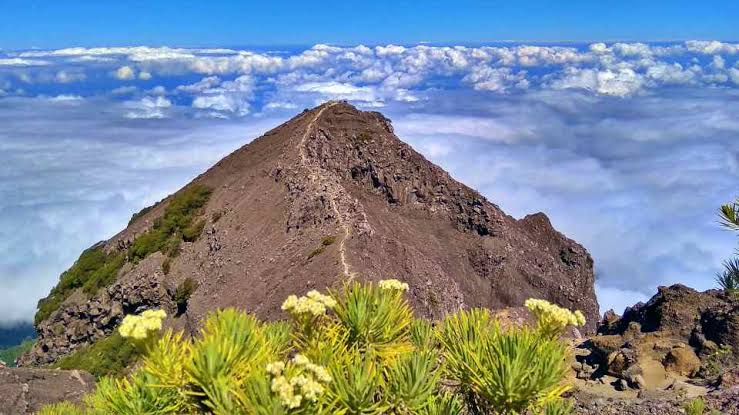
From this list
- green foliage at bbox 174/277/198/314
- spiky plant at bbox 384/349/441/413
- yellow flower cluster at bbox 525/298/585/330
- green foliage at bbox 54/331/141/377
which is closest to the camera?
spiky plant at bbox 384/349/441/413

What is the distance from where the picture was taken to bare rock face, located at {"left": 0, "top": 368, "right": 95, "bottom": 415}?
2655 centimetres

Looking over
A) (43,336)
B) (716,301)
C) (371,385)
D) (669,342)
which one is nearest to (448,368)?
(371,385)

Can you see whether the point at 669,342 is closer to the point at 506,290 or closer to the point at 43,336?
the point at 506,290

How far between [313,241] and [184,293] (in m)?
13.1

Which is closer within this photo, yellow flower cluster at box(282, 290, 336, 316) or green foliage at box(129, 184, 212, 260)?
yellow flower cluster at box(282, 290, 336, 316)

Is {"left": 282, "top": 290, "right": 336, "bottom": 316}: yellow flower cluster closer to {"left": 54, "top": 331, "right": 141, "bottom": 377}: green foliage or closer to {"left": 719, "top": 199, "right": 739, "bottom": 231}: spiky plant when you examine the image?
{"left": 719, "top": 199, "right": 739, "bottom": 231}: spiky plant

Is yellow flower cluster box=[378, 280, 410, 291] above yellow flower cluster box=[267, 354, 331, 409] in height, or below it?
above

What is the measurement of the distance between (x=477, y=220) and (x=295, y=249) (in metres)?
26.3

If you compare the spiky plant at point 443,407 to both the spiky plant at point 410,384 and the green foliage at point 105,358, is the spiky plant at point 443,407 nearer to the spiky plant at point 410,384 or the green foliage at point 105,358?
the spiky plant at point 410,384

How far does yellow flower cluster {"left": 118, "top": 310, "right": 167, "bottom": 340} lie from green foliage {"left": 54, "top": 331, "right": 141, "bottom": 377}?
37055 mm

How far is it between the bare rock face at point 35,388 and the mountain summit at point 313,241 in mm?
8076

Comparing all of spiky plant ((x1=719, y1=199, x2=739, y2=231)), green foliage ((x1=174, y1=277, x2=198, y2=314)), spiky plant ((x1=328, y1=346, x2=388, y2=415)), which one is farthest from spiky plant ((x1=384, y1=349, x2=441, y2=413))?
green foliage ((x1=174, y1=277, x2=198, y2=314))

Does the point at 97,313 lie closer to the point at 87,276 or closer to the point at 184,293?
the point at 87,276

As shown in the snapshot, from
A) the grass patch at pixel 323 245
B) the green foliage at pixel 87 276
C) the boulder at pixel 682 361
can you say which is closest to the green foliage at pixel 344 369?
the boulder at pixel 682 361
